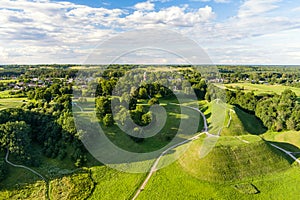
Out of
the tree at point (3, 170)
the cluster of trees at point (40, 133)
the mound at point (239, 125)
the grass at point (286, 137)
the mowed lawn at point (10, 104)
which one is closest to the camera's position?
the tree at point (3, 170)

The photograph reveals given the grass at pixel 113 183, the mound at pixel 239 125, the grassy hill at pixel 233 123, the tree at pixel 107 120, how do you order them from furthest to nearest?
the grassy hill at pixel 233 123 → the mound at pixel 239 125 → the tree at pixel 107 120 → the grass at pixel 113 183

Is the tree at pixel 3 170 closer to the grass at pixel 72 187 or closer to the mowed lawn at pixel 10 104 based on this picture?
the grass at pixel 72 187

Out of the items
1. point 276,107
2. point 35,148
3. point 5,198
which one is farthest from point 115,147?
point 276,107

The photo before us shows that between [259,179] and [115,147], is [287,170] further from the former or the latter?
[115,147]

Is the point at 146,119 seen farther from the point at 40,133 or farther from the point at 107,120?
the point at 40,133

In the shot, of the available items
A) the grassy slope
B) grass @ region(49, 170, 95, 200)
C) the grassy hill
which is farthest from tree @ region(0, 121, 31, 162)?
the grassy hill

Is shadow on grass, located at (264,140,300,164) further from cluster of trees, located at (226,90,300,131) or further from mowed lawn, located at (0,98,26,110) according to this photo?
mowed lawn, located at (0,98,26,110)

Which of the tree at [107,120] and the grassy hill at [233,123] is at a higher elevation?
the tree at [107,120]

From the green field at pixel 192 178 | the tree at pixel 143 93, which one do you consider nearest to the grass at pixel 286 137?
the green field at pixel 192 178
